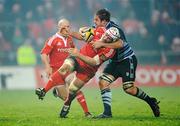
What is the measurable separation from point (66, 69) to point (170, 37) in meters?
16.6

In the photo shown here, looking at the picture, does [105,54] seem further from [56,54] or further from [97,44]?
[56,54]

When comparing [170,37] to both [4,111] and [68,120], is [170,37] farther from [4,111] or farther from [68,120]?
[68,120]

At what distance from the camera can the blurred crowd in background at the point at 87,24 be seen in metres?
30.5

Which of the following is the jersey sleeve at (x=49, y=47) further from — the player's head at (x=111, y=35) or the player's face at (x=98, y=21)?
the player's head at (x=111, y=35)

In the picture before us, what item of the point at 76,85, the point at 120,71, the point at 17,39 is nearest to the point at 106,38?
the point at 120,71

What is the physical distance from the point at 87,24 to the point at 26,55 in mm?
3467

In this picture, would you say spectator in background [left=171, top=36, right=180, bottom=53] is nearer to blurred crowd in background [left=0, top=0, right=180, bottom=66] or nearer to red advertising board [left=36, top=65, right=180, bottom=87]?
blurred crowd in background [left=0, top=0, right=180, bottom=66]

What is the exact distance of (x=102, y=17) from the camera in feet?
46.7

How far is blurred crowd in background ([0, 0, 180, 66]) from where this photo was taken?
3047cm

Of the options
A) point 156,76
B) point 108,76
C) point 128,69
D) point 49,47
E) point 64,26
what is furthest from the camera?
point 156,76

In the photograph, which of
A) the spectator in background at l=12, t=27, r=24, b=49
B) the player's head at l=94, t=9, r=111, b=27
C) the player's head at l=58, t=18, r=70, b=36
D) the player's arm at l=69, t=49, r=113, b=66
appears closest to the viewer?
the player's arm at l=69, t=49, r=113, b=66

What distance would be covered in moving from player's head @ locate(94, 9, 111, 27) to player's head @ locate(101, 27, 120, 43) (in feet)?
1.00

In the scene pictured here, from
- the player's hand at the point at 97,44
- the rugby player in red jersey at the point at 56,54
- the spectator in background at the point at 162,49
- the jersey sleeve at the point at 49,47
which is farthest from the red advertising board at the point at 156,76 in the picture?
the player's hand at the point at 97,44

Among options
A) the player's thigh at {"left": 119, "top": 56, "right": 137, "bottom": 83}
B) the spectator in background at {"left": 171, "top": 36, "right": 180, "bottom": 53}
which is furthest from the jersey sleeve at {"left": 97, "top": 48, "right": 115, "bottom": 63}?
the spectator in background at {"left": 171, "top": 36, "right": 180, "bottom": 53}
